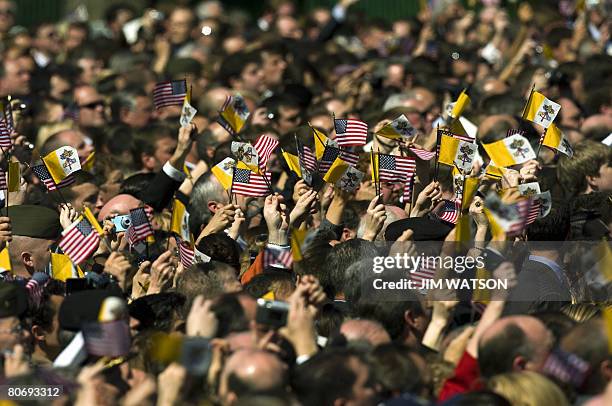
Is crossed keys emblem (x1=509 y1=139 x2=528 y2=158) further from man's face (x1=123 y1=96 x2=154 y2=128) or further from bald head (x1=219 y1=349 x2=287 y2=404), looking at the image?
man's face (x1=123 y1=96 x2=154 y2=128)

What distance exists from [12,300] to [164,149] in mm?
5414

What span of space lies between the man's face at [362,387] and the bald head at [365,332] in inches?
22.9

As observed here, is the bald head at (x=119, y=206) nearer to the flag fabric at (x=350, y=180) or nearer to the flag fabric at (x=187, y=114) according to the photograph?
the flag fabric at (x=187, y=114)

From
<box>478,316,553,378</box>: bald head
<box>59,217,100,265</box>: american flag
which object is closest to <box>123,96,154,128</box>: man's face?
<box>59,217,100,265</box>: american flag

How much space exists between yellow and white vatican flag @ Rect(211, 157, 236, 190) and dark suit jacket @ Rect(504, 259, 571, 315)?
8.50ft

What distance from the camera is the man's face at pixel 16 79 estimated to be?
16.7 meters

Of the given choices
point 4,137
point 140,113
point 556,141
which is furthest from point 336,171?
point 140,113

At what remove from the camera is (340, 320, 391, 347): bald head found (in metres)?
7.56

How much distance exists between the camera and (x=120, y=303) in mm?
7633

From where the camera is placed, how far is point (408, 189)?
431 inches

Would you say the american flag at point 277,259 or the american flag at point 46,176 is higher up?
the american flag at point 277,259

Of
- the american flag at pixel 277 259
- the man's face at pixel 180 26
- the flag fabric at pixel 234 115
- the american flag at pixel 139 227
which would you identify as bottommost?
the man's face at pixel 180 26

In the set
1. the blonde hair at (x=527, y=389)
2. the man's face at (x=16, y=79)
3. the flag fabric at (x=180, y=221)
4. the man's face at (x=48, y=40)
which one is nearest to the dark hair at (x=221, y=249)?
the flag fabric at (x=180, y=221)

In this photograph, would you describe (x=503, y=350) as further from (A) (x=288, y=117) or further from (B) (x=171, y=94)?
(A) (x=288, y=117)
